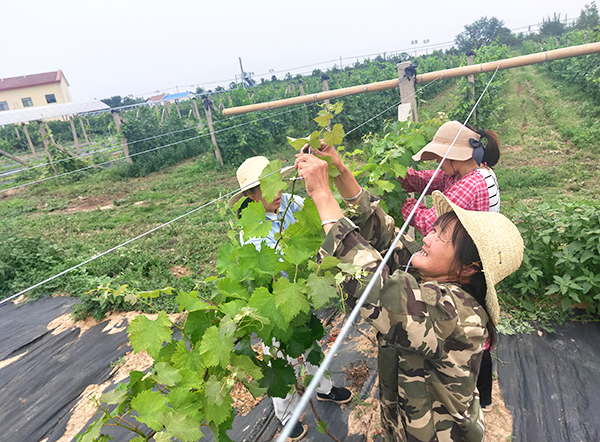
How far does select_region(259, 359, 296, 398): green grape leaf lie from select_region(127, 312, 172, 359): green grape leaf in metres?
0.49

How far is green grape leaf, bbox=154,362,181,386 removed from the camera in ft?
3.66

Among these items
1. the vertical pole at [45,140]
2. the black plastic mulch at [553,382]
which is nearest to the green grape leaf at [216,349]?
the black plastic mulch at [553,382]

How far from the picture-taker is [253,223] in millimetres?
1354

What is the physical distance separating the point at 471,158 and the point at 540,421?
2.02 m

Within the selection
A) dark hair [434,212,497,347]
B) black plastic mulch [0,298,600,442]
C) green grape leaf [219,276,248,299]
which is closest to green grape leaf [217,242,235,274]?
green grape leaf [219,276,248,299]

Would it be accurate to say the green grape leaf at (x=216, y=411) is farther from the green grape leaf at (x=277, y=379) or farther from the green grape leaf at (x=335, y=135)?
the green grape leaf at (x=335, y=135)

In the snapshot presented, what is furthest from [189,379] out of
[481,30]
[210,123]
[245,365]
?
[481,30]

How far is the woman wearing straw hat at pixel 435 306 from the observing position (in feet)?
3.96

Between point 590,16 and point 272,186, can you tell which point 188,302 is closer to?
point 272,186

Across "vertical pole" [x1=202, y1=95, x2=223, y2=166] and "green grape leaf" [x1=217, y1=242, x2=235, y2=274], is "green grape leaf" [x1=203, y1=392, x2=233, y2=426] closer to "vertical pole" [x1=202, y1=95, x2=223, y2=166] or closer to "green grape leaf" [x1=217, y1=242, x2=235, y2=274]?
"green grape leaf" [x1=217, y1=242, x2=235, y2=274]

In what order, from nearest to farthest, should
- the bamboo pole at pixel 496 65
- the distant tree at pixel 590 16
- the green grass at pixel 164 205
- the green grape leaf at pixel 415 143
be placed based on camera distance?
1. the green grape leaf at pixel 415 143
2. the bamboo pole at pixel 496 65
3. the green grass at pixel 164 205
4. the distant tree at pixel 590 16

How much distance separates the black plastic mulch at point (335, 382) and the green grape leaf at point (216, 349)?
190 centimetres

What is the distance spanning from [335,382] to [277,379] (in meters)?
1.85

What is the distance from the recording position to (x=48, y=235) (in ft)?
26.4
